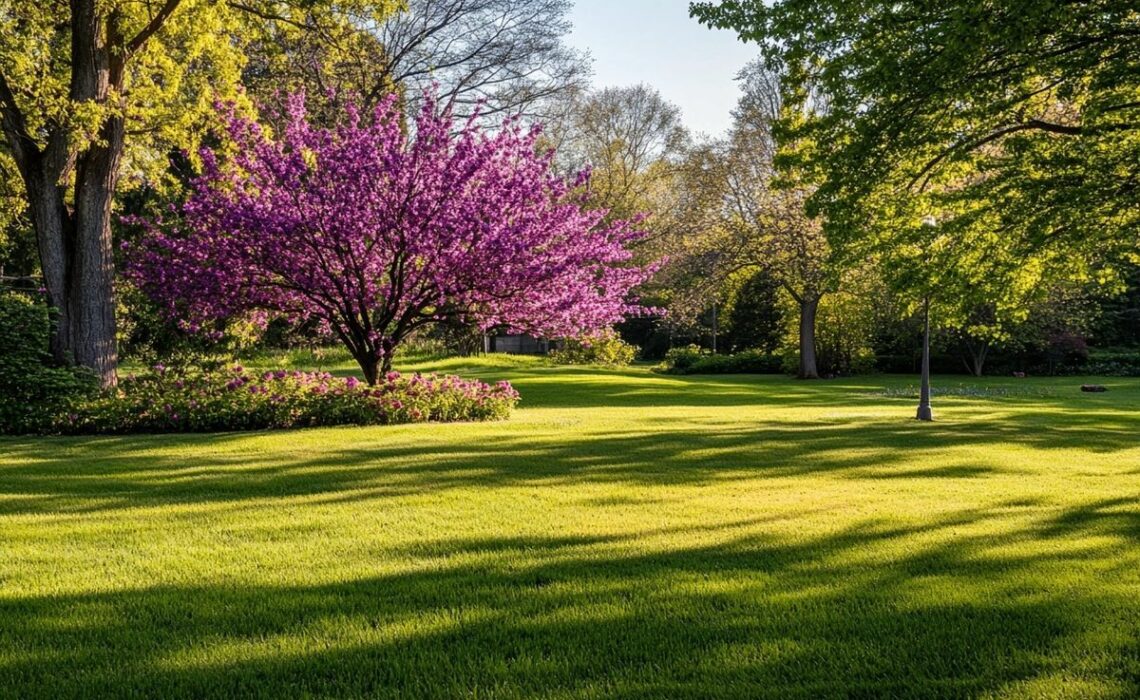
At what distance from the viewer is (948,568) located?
16.5ft

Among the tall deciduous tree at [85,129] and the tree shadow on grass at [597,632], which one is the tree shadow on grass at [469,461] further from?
the tall deciduous tree at [85,129]

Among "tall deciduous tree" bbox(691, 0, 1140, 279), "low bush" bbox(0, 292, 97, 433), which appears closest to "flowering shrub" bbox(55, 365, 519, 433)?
"low bush" bbox(0, 292, 97, 433)

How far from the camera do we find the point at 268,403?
42.4 ft

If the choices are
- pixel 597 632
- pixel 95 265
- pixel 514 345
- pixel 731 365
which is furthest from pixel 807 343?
pixel 597 632

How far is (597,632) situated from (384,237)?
11459mm

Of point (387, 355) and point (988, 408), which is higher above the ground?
point (387, 355)

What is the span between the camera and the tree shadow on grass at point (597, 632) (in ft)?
10.9

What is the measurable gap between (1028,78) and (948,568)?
804 centimetres

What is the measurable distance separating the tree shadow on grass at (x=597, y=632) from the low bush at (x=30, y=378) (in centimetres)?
941

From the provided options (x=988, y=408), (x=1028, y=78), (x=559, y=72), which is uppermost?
(x=559, y=72)

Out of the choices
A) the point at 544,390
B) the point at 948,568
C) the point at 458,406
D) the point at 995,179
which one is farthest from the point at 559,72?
the point at 948,568

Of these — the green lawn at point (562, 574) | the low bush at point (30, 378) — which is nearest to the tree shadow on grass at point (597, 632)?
the green lawn at point (562, 574)

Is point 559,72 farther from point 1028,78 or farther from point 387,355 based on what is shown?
point 1028,78

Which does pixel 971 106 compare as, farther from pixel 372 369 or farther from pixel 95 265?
pixel 95 265
